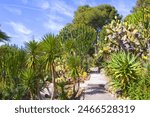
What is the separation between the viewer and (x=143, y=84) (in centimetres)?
1292

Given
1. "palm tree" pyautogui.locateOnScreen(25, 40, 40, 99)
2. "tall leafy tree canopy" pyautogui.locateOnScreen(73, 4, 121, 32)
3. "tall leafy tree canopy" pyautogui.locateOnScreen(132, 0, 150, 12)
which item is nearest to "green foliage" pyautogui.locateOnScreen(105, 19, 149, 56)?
"palm tree" pyautogui.locateOnScreen(25, 40, 40, 99)

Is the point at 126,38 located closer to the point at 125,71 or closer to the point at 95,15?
the point at 125,71

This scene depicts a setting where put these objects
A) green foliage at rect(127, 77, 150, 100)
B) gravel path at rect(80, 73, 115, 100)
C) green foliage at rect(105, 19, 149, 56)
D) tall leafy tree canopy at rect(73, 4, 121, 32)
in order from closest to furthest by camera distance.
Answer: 1. green foliage at rect(127, 77, 150, 100)
2. gravel path at rect(80, 73, 115, 100)
3. green foliage at rect(105, 19, 149, 56)
4. tall leafy tree canopy at rect(73, 4, 121, 32)

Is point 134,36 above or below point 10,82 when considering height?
above

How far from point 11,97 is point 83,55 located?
1344 cm

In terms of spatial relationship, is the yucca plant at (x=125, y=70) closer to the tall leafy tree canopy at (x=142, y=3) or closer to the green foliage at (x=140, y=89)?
the green foliage at (x=140, y=89)

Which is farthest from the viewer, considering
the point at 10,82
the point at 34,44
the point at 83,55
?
the point at 83,55

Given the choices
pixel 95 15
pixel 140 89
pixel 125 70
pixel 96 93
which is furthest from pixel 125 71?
pixel 95 15

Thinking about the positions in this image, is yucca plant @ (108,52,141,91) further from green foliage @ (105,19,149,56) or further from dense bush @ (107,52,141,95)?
green foliage @ (105,19,149,56)

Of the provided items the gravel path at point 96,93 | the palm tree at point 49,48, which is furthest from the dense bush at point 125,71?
the palm tree at point 49,48

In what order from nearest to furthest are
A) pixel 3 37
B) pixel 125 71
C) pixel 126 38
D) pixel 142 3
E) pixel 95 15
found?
pixel 3 37 → pixel 125 71 → pixel 126 38 → pixel 142 3 → pixel 95 15

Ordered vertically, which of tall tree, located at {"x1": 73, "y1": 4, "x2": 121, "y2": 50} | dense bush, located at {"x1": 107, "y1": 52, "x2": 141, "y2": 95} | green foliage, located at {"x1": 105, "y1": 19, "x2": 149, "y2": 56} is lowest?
dense bush, located at {"x1": 107, "y1": 52, "x2": 141, "y2": 95}

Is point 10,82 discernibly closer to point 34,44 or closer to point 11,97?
point 11,97

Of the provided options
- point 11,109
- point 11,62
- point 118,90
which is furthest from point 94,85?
point 11,109
